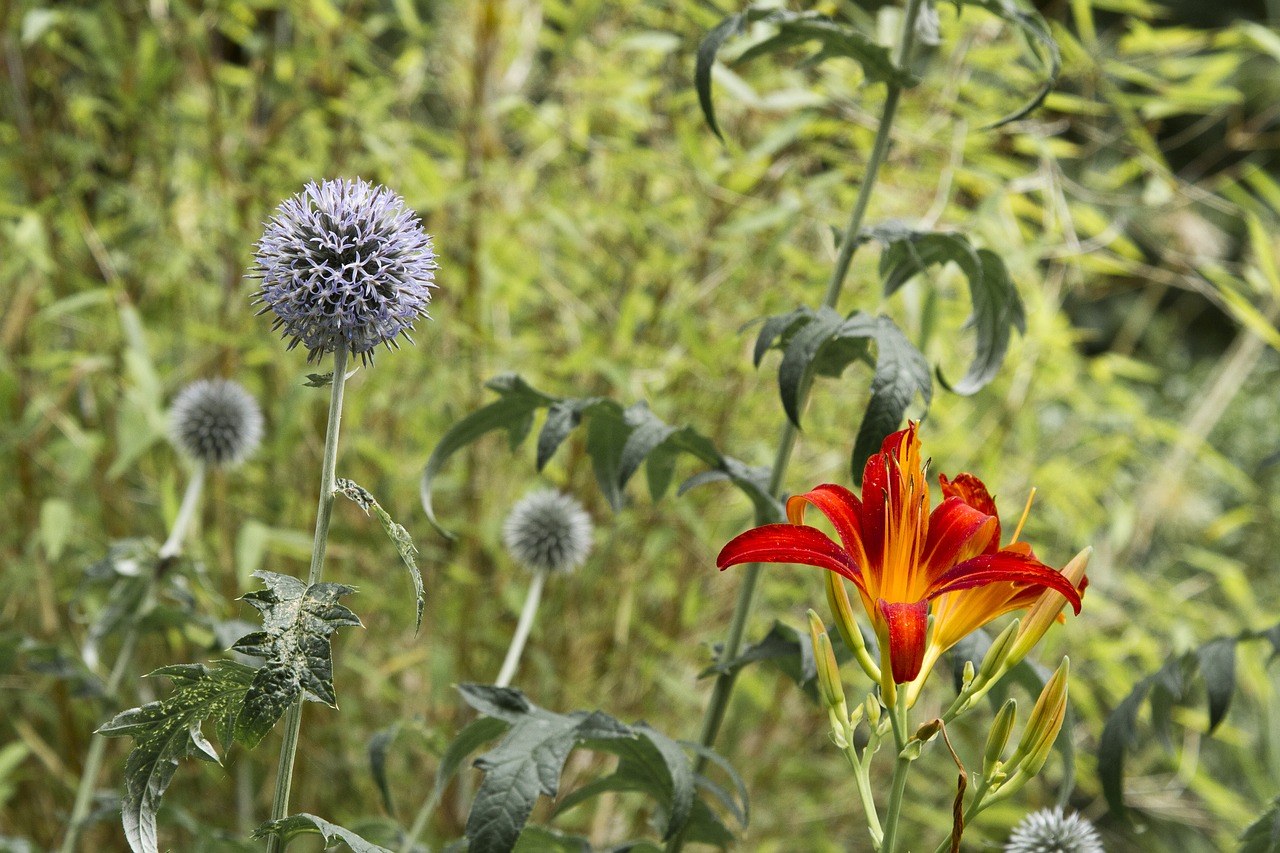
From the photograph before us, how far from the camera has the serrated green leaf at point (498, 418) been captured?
0.77 metres

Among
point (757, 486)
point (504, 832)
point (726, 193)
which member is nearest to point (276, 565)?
point (726, 193)

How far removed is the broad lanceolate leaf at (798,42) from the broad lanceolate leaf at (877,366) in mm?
165

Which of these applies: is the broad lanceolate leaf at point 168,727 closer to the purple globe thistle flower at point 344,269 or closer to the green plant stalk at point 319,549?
the green plant stalk at point 319,549

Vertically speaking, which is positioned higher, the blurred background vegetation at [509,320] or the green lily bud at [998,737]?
the blurred background vegetation at [509,320]

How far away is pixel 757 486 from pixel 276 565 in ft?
3.83

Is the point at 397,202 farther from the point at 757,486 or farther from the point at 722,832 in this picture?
the point at 722,832

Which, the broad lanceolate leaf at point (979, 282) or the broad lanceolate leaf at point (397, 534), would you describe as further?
the broad lanceolate leaf at point (979, 282)

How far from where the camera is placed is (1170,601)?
6.16 ft

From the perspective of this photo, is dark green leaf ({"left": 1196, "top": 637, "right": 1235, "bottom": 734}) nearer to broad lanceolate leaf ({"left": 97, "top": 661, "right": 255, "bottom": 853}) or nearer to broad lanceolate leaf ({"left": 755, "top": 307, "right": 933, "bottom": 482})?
broad lanceolate leaf ({"left": 755, "top": 307, "right": 933, "bottom": 482})

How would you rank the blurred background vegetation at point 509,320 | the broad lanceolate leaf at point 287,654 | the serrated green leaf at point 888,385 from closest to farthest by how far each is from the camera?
the broad lanceolate leaf at point 287,654 → the serrated green leaf at point 888,385 → the blurred background vegetation at point 509,320

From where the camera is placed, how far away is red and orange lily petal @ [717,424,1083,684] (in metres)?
0.53

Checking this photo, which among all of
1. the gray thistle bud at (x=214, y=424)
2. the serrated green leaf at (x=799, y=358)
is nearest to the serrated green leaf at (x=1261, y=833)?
the serrated green leaf at (x=799, y=358)

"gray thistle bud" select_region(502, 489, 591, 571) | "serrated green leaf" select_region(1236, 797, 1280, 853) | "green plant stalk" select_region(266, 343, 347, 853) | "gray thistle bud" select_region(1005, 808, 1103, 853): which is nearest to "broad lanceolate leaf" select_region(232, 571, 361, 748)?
"green plant stalk" select_region(266, 343, 347, 853)

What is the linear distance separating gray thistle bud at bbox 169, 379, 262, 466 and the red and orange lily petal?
2.97ft
